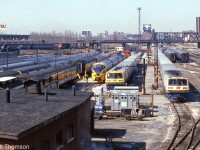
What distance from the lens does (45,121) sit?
47.9ft

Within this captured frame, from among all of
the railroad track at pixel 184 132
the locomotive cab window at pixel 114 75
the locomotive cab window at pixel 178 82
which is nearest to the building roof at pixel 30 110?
the railroad track at pixel 184 132

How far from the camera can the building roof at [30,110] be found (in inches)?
524

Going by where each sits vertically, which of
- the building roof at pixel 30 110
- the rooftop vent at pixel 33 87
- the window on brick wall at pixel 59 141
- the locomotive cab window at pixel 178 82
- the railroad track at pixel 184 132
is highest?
the rooftop vent at pixel 33 87

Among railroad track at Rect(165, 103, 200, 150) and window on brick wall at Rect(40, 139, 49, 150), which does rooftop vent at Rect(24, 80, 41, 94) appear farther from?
railroad track at Rect(165, 103, 200, 150)

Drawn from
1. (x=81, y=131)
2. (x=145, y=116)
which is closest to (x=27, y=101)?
(x=81, y=131)

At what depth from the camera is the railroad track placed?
22783 millimetres

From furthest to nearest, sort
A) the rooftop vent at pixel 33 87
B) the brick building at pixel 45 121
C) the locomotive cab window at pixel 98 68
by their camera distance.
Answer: the locomotive cab window at pixel 98 68
the rooftop vent at pixel 33 87
the brick building at pixel 45 121

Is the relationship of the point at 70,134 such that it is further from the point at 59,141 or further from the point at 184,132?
the point at 184,132

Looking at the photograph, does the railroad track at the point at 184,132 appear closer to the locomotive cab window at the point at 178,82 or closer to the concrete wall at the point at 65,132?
the locomotive cab window at the point at 178,82

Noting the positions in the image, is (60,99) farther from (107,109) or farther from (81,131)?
(107,109)

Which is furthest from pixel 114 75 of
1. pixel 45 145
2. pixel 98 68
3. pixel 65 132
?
pixel 45 145

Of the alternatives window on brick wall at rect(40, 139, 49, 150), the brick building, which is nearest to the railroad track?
the brick building

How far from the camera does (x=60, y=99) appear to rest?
1970 cm

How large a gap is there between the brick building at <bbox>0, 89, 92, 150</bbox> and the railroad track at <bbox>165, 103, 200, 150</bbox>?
560 centimetres
